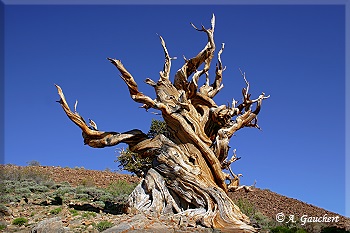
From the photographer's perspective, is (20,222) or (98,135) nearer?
(20,222)

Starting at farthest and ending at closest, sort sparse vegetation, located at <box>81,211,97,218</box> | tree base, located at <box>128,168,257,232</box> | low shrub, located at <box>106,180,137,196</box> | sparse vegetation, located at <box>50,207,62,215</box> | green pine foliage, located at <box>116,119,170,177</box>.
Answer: green pine foliage, located at <box>116,119,170,177</box> < low shrub, located at <box>106,180,137,196</box> < sparse vegetation, located at <box>50,207,62,215</box> < sparse vegetation, located at <box>81,211,97,218</box> < tree base, located at <box>128,168,257,232</box>

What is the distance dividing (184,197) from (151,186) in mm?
960

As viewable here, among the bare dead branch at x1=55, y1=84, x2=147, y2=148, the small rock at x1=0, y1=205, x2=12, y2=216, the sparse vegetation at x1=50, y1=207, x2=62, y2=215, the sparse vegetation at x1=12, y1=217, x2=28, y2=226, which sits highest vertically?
the bare dead branch at x1=55, y1=84, x2=147, y2=148

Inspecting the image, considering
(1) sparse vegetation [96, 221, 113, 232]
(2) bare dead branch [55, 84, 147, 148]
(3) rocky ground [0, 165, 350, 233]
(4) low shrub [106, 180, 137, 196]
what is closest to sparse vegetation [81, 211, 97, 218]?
(3) rocky ground [0, 165, 350, 233]

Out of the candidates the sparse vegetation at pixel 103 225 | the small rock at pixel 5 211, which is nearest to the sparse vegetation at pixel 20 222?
the small rock at pixel 5 211

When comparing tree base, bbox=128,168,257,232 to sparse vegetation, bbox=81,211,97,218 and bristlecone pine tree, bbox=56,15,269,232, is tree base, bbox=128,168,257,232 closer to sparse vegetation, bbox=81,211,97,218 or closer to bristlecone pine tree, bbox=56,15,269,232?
bristlecone pine tree, bbox=56,15,269,232

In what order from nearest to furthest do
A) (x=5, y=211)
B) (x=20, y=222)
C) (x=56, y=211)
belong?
(x=20, y=222) → (x=56, y=211) → (x=5, y=211)

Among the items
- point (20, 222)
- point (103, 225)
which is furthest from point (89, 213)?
point (20, 222)

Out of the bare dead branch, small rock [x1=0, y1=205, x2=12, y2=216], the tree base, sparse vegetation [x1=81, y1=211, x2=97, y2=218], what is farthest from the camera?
the bare dead branch

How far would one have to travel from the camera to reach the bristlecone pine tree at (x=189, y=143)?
11680 millimetres

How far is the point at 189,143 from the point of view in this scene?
12.7 meters

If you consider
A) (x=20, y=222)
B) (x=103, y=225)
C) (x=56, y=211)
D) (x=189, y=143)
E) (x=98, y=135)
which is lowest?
(x=103, y=225)

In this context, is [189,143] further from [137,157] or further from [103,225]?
[137,157]

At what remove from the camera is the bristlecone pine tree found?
11.7 meters
